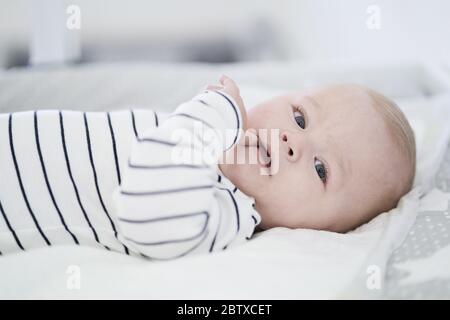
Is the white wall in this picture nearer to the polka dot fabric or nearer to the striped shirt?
the polka dot fabric

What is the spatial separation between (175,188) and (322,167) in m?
0.30

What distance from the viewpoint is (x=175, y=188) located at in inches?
30.6

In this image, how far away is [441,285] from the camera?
2.28ft

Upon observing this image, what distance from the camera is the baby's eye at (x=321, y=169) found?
3.06ft

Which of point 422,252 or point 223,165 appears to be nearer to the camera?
point 422,252

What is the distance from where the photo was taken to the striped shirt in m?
0.78

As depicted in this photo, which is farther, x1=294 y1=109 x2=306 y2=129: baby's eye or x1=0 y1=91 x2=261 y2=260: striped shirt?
x1=294 y1=109 x2=306 y2=129: baby's eye

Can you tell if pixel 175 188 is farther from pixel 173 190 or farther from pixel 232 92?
pixel 232 92

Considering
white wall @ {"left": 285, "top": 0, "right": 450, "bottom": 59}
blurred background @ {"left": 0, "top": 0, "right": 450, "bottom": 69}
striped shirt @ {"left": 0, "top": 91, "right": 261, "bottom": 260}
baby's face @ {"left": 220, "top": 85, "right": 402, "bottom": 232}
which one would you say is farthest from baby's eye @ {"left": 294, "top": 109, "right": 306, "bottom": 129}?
blurred background @ {"left": 0, "top": 0, "right": 450, "bottom": 69}

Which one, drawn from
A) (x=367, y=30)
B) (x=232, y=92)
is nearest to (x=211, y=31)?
(x=367, y=30)

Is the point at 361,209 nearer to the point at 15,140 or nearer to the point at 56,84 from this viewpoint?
the point at 15,140

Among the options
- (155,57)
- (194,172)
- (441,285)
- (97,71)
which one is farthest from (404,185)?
(155,57)

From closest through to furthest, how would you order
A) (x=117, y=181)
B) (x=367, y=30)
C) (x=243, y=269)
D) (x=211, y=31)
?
(x=243, y=269), (x=117, y=181), (x=367, y=30), (x=211, y=31)
